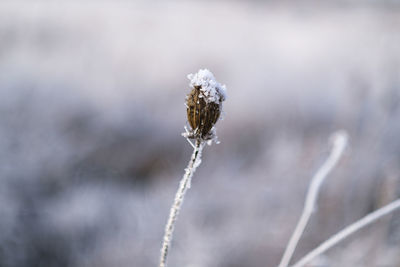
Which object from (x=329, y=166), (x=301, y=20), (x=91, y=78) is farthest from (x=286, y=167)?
(x=301, y=20)

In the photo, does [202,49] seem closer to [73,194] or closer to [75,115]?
[75,115]

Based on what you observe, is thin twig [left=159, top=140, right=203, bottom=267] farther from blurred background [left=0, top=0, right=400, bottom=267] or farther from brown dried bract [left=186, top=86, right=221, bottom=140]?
blurred background [left=0, top=0, right=400, bottom=267]

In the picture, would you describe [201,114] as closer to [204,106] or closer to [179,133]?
[204,106]

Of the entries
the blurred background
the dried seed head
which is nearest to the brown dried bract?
the dried seed head

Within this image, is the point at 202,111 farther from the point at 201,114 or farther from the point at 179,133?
the point at 179,133

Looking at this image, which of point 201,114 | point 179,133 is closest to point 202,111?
point 201,114

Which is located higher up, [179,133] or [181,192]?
[179,133]

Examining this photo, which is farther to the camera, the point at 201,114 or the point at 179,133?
the point at 179,133

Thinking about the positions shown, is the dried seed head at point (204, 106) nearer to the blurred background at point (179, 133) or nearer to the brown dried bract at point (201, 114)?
the brown dried bract at point (201, 114)

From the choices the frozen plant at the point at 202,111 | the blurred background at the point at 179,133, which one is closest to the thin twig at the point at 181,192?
the frozen plant at the point at 202,111
